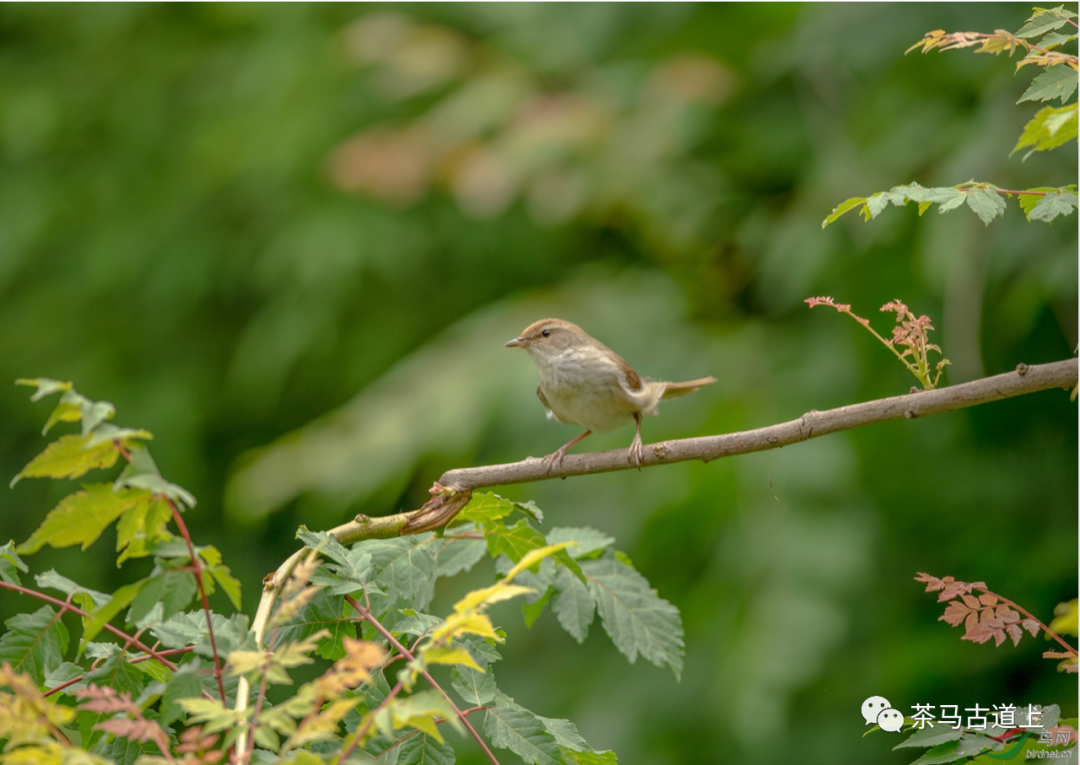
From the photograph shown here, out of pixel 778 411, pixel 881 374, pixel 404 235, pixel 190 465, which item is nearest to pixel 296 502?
pixel 190 465

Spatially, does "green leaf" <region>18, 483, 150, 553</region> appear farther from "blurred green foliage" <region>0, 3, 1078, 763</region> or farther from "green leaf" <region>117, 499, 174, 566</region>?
"blurred green foliage" <region>0, 3, 1078, 763</region>

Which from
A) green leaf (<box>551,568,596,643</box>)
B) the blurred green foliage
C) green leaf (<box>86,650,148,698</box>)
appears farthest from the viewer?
the blurred green foliage

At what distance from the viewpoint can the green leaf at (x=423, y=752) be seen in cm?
124

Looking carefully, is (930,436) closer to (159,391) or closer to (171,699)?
(171,699)

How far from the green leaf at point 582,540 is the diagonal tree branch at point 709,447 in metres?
0.16

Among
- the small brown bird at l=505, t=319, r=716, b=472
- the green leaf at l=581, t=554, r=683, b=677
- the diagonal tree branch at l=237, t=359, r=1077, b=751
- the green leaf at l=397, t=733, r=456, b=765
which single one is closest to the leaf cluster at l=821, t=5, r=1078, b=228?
the diagonal tree branch at l=237, t=359, r=1077, b=751

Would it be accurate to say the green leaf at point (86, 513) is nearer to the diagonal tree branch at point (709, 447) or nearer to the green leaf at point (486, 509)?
the diagonal tree branch at point (709, 447)

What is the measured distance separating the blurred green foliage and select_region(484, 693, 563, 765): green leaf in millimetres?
2282

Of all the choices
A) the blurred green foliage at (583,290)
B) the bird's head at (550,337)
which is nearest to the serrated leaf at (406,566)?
the bird's head at (550,337)

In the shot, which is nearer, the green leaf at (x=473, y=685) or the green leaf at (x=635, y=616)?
the green leaf at (x=473, y=685)

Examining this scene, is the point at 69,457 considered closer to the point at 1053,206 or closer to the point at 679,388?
the point at 1053,206

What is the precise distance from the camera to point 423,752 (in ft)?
4.10

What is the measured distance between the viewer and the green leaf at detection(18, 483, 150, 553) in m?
1.05

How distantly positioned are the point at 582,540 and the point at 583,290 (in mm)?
3174
